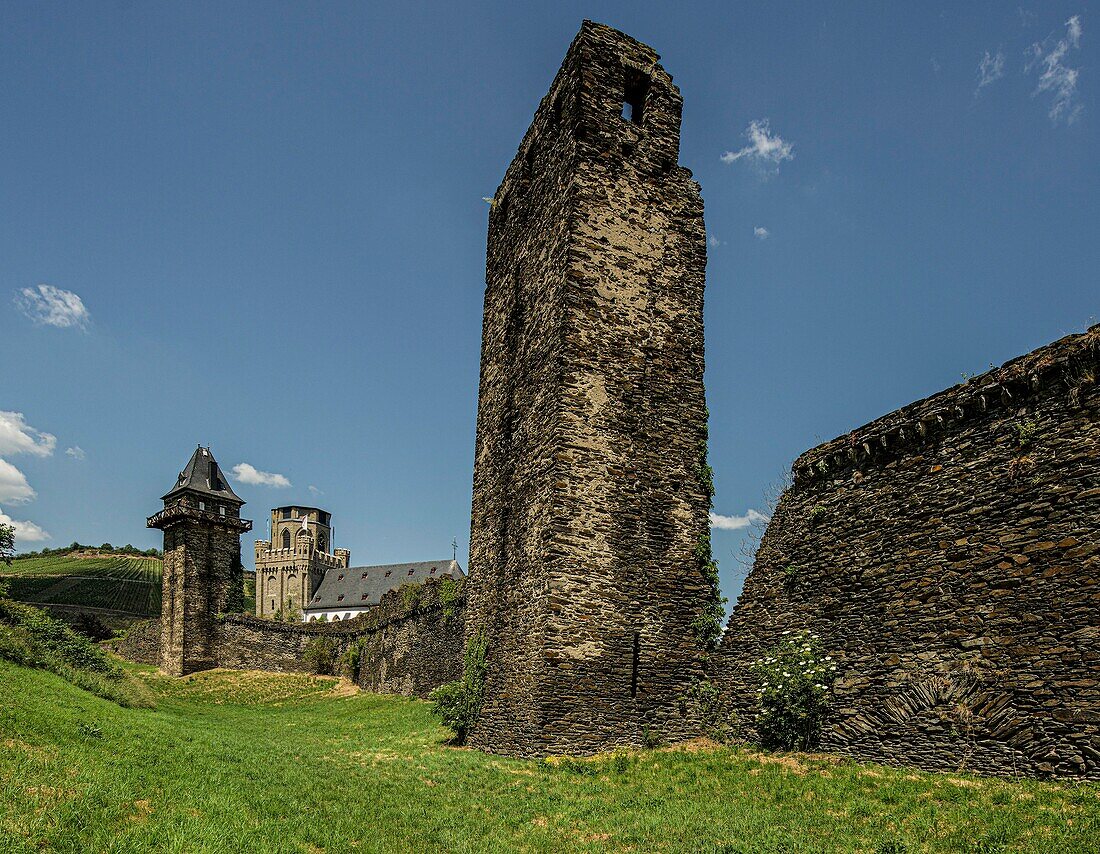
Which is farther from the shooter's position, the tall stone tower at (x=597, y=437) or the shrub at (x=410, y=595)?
the shrub at (x=410, y=595)

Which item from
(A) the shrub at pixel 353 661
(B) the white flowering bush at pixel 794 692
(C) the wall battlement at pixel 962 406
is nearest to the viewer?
(C) the wall battlement at pixel 962 406

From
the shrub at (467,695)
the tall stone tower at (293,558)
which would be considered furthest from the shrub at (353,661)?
the tall stone tower at (293,558)

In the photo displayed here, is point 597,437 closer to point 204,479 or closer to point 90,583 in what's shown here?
point 204,479

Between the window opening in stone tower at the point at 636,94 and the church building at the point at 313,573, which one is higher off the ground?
the window opening in stone tower at the point at 636,94

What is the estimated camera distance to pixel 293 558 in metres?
105

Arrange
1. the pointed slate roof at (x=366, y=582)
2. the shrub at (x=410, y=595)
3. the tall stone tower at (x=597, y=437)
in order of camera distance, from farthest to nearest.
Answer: the pointed slate roof at (x=366, y=582), the shrub at (x=410, y=595), the tall stone tower at (x=597, y=437)

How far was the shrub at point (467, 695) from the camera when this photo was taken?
16219mm

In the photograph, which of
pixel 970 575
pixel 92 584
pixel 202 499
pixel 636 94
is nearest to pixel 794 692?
pixel 970 575

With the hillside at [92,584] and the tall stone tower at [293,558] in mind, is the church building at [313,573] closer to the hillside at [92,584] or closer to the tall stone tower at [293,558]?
the tall stone tower at [293,558]

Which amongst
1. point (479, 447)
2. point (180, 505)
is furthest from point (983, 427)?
point (180, 505)

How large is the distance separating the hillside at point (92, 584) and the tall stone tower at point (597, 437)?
62.5 meters

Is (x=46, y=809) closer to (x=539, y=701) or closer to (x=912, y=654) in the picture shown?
(x=539, y=701)

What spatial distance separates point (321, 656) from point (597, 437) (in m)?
33.9

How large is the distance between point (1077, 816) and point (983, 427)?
5.32 m
